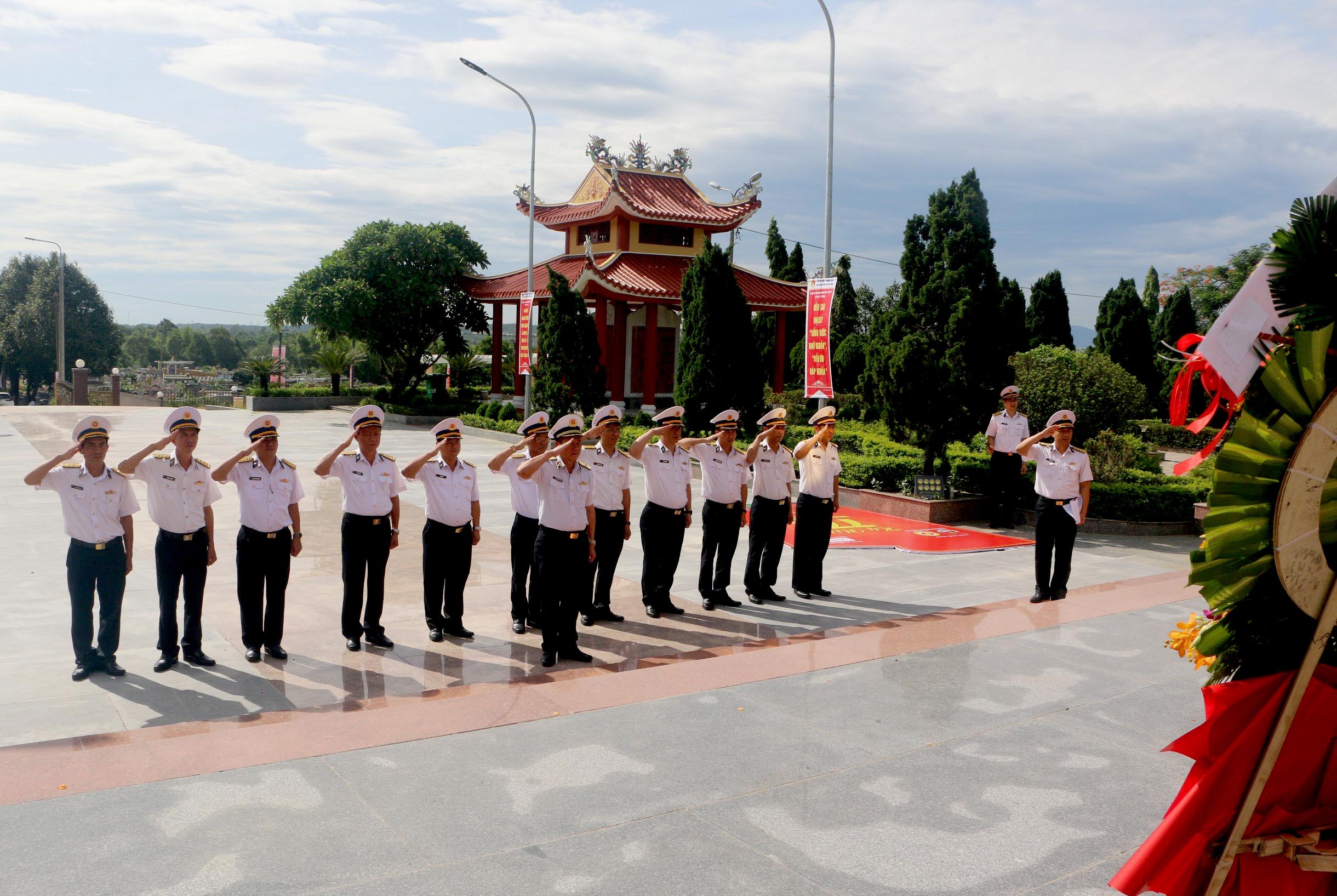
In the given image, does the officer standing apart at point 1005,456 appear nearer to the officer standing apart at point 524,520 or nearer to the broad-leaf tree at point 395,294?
the officer standing apart at point 524,520

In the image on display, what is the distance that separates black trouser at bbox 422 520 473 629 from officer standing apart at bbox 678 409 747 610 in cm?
208

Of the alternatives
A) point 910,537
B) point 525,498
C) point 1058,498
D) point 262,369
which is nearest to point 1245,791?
point 525,498

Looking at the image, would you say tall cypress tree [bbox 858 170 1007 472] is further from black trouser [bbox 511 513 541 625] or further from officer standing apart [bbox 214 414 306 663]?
officer standing apart [bbox 214 414 306 663]

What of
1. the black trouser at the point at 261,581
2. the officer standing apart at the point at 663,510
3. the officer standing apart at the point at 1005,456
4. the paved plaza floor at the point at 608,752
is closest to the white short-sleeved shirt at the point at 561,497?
the paved plaza floor at the point at 608,752

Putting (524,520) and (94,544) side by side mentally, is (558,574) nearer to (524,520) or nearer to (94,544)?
(524,520)

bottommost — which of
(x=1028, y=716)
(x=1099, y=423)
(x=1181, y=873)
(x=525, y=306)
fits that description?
(x=1028, y=716)

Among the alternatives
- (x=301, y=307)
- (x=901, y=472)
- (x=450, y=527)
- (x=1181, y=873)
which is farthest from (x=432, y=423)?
(x=1181, y=873)

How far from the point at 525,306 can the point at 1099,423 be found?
1447 cm

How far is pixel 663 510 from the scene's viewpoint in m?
8.20

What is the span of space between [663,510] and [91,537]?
4.07 m

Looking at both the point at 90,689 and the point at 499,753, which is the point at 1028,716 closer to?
the point at 499,753

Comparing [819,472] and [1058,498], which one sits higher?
[819,472]

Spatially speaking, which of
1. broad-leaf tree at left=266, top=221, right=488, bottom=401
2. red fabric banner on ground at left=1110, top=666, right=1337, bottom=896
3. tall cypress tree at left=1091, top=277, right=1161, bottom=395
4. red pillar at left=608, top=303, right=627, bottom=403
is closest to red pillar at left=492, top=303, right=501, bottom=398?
broad-leaf tree at left=266, top=221, right=488, bottom=401

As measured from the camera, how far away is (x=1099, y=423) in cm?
1421
